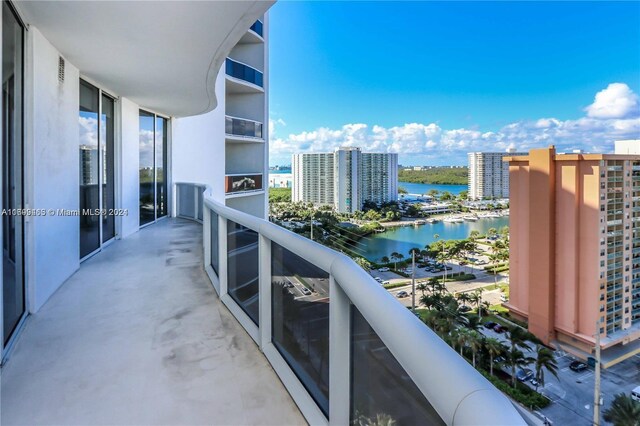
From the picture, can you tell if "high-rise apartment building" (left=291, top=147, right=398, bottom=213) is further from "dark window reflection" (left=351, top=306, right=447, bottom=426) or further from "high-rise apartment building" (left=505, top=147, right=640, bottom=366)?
"dark window reflection" (left=351, top=306, right=447, bottom=426)

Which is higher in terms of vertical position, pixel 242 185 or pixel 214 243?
pixel 242 185

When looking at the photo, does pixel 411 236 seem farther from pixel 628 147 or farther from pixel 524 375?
pixel 524 375

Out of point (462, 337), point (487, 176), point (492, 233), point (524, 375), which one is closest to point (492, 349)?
point (462, 337)

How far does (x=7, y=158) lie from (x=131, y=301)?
5.55 ft

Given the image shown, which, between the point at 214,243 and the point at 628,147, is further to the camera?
the point at 628,147

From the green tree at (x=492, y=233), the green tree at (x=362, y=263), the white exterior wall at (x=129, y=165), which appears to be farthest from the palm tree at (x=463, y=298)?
the white exterior wall at (x=129, y=165)

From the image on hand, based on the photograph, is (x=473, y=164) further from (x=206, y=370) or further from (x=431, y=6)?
(x=206, y=370)

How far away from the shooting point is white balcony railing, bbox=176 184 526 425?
2.20 ft

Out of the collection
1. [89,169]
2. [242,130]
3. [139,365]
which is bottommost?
[139,365]

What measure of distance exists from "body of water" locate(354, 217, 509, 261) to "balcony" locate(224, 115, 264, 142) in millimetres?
32452

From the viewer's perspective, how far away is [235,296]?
339 cm

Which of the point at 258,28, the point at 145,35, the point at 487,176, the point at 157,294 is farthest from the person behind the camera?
the point at 487,176

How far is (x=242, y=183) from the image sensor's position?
1659 centimetres

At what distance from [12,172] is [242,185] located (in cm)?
1344
